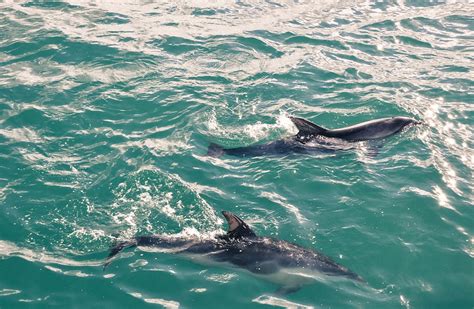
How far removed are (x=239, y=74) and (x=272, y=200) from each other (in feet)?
23.9

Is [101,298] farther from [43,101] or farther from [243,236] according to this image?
[43,101]

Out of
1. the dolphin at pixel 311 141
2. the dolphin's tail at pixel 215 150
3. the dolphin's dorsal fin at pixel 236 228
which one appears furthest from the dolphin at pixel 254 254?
the dolphin at pixel 311 141

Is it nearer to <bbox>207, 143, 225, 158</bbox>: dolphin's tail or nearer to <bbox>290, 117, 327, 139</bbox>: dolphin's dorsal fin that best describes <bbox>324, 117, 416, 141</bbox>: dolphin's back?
<bbox>290, 117, 327, 139</bbox>: dolphin's dorsal fin

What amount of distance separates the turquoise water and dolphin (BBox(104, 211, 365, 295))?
19 cm

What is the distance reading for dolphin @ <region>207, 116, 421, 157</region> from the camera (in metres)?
13.3

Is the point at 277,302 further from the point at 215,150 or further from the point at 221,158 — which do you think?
the point at 215,150

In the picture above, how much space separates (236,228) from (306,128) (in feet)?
13.9

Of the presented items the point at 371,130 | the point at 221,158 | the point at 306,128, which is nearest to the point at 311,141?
the point at 306,128

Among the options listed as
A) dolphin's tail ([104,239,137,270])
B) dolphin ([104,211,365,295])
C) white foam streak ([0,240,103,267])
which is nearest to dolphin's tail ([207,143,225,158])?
dolphin ([104,211,365,295])

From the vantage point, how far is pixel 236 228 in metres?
10.1

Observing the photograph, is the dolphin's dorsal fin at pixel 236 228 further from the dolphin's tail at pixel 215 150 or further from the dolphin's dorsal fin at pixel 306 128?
the dolphin's dorsal fin at pixel 306 128

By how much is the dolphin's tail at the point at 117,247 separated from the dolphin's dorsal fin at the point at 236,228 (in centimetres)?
183

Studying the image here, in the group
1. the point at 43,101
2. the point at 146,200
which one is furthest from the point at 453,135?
the point at 43,101

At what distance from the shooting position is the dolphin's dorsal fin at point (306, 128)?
13.3 metres
